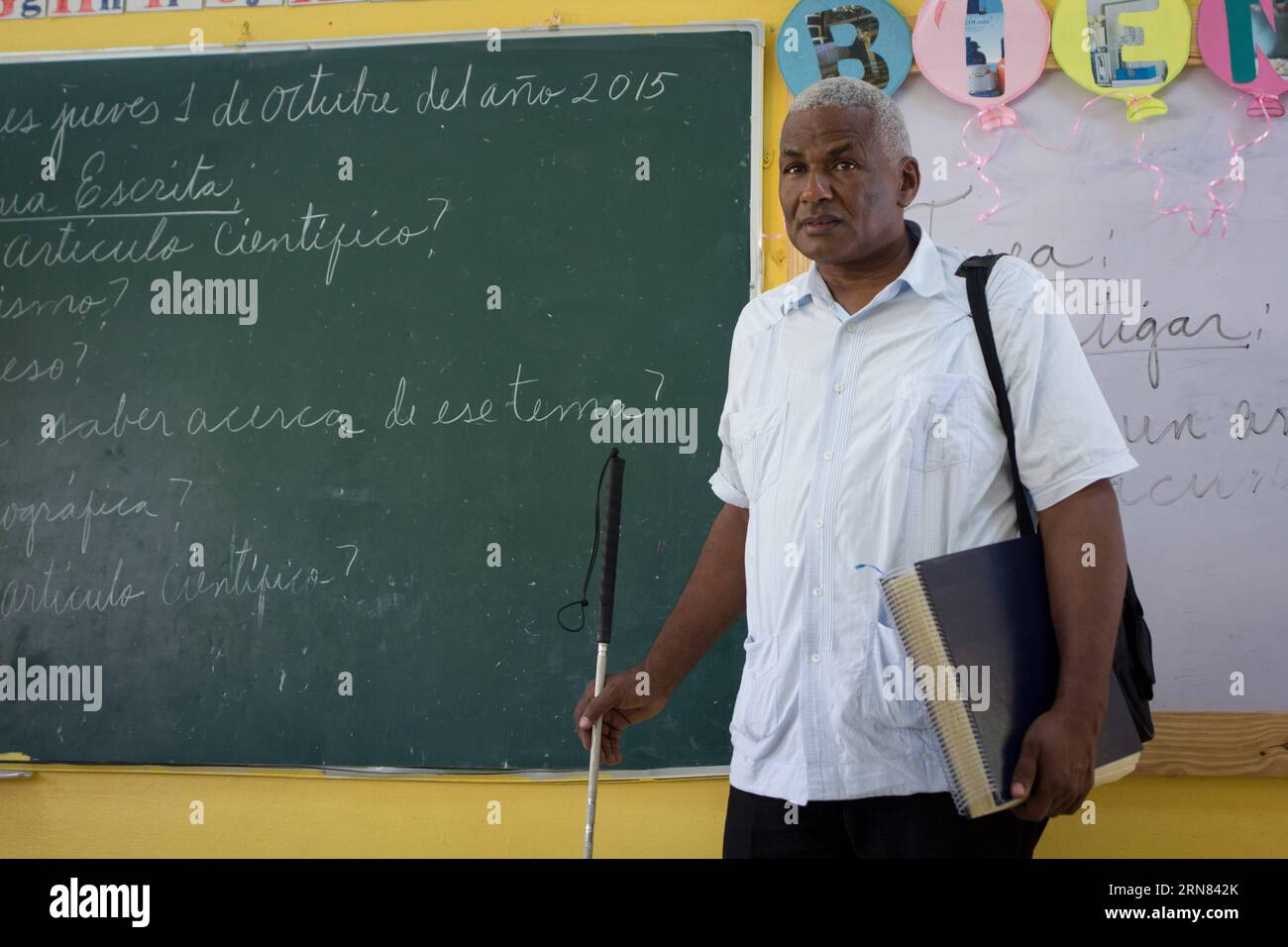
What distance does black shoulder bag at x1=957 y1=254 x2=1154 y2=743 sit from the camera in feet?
4.22

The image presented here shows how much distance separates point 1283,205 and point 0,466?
279 centimetres

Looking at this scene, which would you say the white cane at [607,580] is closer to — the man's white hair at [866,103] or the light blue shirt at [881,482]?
the light blue shirt at [881,482]

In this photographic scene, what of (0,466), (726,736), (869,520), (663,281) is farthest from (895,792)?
(0,466)

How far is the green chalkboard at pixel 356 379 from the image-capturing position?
2.47 meters

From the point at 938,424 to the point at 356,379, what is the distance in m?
1.57

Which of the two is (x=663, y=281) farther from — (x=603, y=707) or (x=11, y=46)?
(x=11, y=46)

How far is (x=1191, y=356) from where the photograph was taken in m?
2.31

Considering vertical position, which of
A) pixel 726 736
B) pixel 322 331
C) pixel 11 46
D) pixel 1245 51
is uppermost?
pixel 11 46

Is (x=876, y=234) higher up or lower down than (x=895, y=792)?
higher up

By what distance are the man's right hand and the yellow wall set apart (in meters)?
0.89

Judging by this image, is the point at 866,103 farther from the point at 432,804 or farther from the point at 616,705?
→ the point at 432,804

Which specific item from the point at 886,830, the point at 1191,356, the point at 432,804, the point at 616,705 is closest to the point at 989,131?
the point at 1191,356
